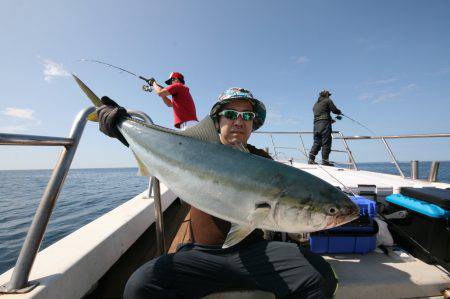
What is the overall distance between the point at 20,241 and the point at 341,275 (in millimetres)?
9349

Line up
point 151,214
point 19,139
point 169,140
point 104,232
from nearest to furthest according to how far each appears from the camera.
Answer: point 19,139, point 169,140, point 104,232, point 151,214

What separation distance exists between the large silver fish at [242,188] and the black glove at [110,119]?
706mm

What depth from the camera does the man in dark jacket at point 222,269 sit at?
214cm

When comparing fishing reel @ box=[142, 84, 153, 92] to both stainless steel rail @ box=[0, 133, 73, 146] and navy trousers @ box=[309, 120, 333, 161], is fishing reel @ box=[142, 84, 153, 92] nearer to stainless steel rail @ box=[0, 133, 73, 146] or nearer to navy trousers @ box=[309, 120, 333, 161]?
stainless steel rail @ box=[0, 133, 73, 146]

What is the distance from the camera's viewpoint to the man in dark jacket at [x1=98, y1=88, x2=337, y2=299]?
2137 millimetres

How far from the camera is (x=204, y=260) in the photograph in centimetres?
228

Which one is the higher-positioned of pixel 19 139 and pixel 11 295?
pixel 19 139


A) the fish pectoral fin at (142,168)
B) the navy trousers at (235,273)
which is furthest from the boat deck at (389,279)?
the fish pectoral fin at (142,168)

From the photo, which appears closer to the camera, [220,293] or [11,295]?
[11,295]

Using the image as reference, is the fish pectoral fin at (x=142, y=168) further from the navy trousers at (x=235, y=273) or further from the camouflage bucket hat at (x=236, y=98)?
the camouflage bucket hat at (x=236, y=98)

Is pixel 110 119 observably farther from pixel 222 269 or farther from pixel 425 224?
pixel 425 224

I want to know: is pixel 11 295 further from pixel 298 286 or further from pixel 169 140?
pixel 298 286

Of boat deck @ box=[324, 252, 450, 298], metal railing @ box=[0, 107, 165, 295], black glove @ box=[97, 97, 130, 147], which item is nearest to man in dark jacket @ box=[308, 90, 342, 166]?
boat deck @ box=[324, 252, 450, 298]

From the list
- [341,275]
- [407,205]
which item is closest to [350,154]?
[407,205]
